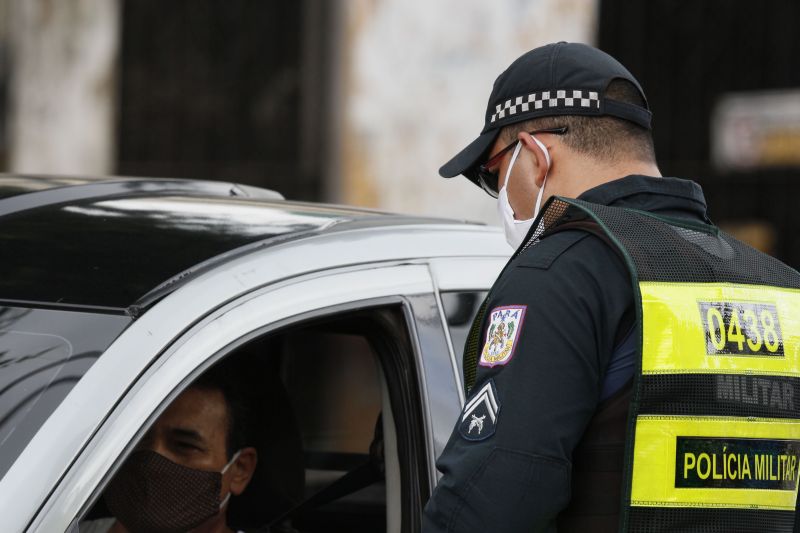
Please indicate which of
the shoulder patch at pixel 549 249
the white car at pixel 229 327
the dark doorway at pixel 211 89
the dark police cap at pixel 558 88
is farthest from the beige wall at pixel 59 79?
the shoulder patch at pixel 549 249

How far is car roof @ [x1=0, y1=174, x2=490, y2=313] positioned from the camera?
1.95m

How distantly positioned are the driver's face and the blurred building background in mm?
4600

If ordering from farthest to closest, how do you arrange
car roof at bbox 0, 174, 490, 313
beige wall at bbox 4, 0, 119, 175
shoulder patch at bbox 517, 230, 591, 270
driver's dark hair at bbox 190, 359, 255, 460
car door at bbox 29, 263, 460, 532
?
beige wall at bbox 4, 0, 119, 175, driver's dark hair at bbox 190, 359, 255, 460, car roof at bbox 0, 174, 490, 313, shoulder patch at bbox 517, 230, 591, 270, car door at bbox 29, 263, 460, 532

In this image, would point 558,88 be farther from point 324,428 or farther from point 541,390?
point 324,428

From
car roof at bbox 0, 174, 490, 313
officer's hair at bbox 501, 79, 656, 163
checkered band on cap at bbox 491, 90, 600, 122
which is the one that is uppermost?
checkered band on cap at bbox 491, 90, 600, 122

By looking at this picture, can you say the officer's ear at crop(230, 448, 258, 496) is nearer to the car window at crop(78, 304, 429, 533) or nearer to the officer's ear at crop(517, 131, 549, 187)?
the car window at crop(78, 304, 429, 533)

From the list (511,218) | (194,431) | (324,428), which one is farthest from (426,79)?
(511,218)

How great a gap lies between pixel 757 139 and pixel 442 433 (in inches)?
247

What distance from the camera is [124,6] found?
8359 millimetres

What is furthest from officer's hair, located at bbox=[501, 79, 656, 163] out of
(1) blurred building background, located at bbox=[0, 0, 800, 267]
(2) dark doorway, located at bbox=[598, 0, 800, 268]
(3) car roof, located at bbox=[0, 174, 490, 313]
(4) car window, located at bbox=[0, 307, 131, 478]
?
(2) dark doorway, located at bbox=[598, 0, 800, 268]

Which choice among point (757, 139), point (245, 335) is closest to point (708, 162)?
point (757, 139)

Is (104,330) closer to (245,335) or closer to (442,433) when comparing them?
(245,335)

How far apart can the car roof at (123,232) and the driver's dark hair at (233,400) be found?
0.33 m

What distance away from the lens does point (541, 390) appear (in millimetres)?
1766
